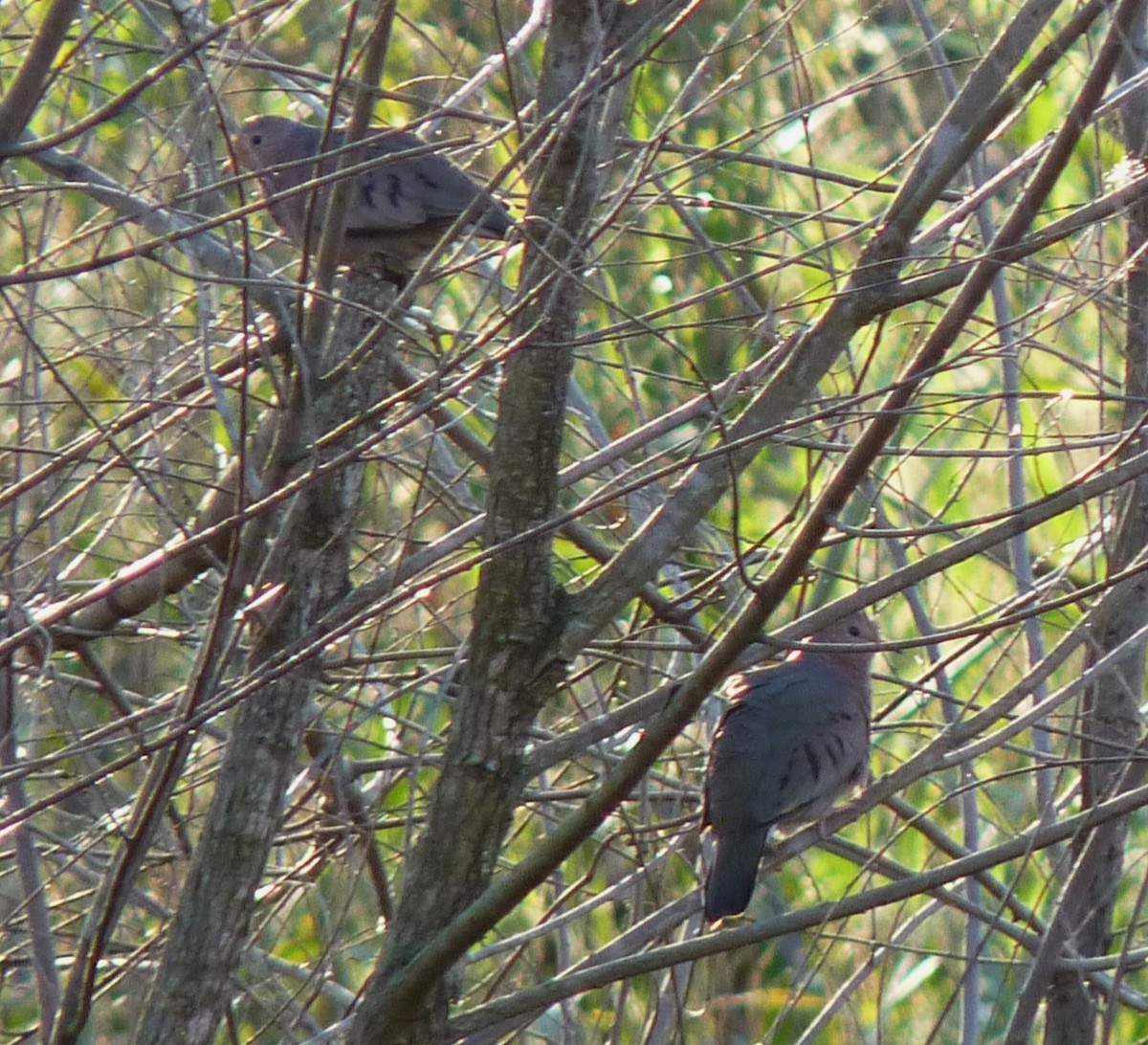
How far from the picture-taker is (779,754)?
385 cm

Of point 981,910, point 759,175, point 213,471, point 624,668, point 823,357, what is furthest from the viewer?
point 759,175

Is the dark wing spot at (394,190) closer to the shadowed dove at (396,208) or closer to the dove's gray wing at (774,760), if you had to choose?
the shadowed dove at (396,208)

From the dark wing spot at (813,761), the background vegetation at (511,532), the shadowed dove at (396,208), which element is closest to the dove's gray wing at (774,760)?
the dark wing spot at (813,761)

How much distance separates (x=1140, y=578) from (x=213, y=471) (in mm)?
2114

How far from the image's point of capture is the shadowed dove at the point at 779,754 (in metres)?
3.52

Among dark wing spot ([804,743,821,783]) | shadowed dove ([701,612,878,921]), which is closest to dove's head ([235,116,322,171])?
shadowed dove ([701,612,878,921])

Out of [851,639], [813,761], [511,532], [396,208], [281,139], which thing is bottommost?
[813,761]

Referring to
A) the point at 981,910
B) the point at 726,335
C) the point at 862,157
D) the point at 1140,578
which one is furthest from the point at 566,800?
the point at 862,157

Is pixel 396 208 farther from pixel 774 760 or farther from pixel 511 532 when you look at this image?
pixel 511 532

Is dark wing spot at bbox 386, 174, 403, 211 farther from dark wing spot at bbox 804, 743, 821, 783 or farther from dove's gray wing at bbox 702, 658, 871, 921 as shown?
dark wing spot at bbox 804, 743, 821, 783

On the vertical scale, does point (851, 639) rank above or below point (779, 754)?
above

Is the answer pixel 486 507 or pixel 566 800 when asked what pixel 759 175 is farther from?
pixel 486 507

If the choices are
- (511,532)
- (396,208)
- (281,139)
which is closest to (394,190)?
(396,208)

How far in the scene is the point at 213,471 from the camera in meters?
3.88
